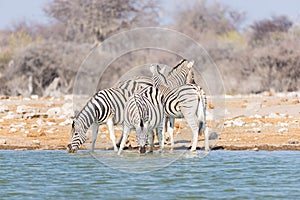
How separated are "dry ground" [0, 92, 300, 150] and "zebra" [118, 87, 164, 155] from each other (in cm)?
132

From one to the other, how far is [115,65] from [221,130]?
20.0m

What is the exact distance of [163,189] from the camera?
33.7 ft

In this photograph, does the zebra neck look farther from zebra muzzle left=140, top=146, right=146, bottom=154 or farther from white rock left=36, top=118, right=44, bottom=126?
white rock left=36, top=118, right=44, bottom=126

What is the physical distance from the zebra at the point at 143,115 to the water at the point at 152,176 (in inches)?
16.0

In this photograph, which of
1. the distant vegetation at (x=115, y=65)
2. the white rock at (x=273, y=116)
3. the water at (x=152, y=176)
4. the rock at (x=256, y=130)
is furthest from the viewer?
the distant vegetation at (x=115, y=65)

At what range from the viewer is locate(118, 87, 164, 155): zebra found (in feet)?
40.3

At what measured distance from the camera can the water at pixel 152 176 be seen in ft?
32.6

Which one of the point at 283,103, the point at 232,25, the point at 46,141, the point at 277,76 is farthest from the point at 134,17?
the point at 46,141

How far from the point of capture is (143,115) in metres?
12.4

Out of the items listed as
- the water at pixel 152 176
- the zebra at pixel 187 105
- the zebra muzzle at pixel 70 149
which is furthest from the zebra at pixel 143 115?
the zebra muzzle at pixel 70 149

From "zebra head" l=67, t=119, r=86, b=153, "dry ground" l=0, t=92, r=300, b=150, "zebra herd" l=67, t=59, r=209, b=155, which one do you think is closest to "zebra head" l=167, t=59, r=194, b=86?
"zebra herd" l=67, t=59, r=209, b=155

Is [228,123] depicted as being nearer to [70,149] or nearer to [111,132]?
[111,132]

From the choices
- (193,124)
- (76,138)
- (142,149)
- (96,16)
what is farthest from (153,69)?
(96,16)

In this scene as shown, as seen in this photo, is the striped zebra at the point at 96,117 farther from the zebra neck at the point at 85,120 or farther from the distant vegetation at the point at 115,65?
the distant vegetation at the point at 115,65
